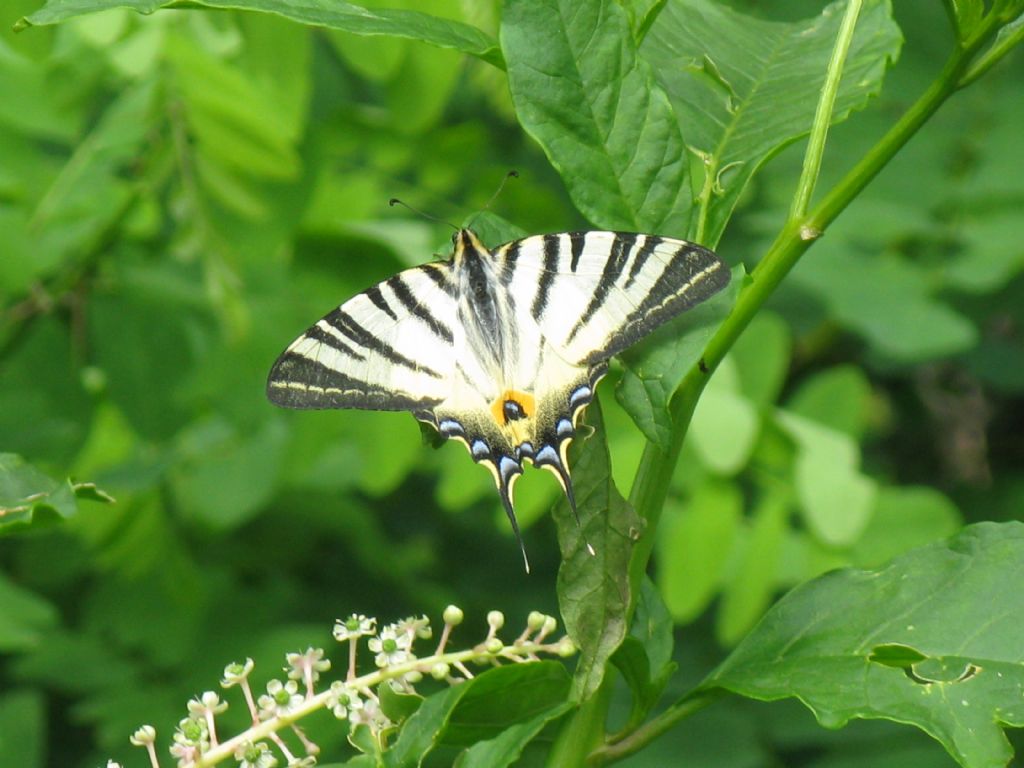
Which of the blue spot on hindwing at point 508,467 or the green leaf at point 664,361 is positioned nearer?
the green leaf at point 664,361

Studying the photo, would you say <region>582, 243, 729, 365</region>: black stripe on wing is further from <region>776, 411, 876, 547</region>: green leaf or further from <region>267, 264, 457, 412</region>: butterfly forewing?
<region>776, 411, 876, 547</region>: green leaf

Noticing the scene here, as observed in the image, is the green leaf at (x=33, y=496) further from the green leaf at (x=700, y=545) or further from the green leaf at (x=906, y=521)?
the green leaf at (x=906, y=521)

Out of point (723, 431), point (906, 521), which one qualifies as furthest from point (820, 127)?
point (906, 521)

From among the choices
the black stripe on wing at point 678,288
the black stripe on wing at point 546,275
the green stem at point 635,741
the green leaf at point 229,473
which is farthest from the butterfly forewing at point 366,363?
the green leaf at point 229,473

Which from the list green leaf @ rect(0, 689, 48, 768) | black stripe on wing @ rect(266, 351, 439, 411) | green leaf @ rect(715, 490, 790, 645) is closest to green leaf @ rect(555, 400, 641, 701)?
black stripe on wing @ rect(266, 351, 439, 411)

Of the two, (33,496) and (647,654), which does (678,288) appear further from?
(33,496)
